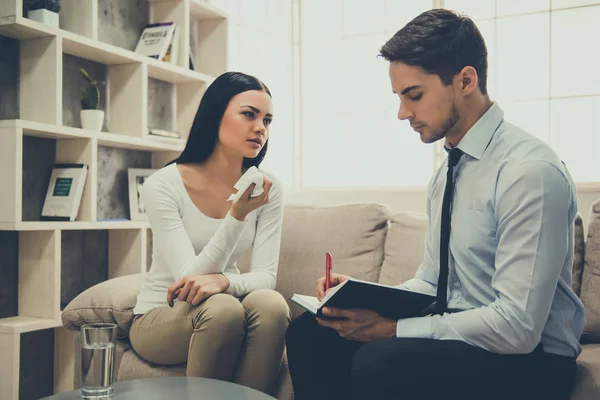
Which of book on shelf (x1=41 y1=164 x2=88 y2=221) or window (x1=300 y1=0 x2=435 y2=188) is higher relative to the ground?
window (x1=300 y1=0 x2=435 y2=188)

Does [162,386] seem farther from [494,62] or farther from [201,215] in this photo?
[494,62]

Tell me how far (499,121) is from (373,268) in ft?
3.13

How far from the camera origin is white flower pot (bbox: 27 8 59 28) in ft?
8.27

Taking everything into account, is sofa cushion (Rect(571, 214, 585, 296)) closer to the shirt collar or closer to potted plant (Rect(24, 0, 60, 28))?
the shirt collar

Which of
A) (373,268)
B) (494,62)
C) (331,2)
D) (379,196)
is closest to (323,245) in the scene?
(373,268)

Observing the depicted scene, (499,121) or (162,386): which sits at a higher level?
(499,121)

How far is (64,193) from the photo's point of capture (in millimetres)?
2668

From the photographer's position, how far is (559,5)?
11.5 feet

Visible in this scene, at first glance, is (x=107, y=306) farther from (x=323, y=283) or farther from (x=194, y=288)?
(x=323, y=283)

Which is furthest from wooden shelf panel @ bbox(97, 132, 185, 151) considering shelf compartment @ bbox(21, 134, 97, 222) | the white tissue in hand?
the white tissue in hand

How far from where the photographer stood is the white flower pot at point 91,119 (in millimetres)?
2805

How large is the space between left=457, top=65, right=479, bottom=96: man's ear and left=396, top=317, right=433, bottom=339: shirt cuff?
21.0 inches

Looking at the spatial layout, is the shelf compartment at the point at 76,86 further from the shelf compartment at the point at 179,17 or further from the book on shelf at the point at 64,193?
the shelf compartment at the point at 179,17

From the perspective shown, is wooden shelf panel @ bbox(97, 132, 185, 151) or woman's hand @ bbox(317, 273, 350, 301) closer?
woman's hand @ bbox(317, 273, 350, 301)
